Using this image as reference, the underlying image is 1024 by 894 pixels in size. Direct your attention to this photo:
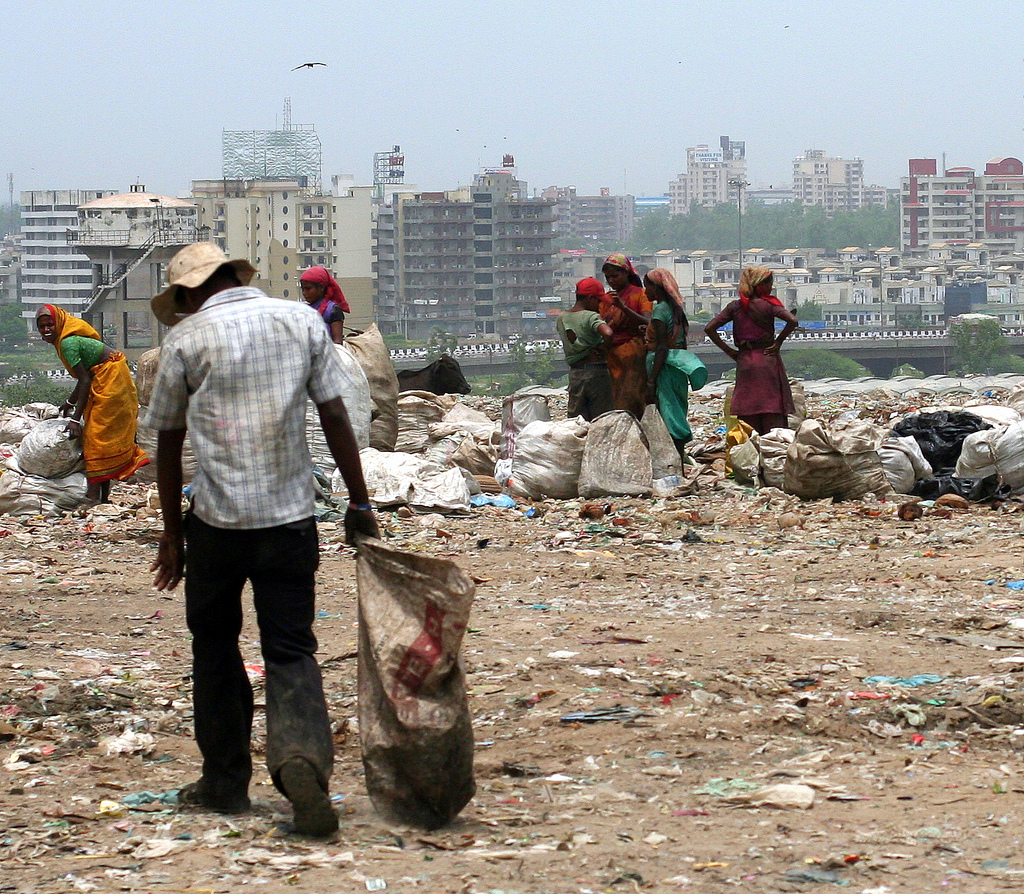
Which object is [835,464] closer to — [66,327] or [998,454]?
[998,454]

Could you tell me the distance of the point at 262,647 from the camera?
298cm

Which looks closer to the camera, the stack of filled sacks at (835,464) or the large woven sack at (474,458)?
the stack of filled sacks at (835,464)

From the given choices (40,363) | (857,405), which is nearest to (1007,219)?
(40,363)

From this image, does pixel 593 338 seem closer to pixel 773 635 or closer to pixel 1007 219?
pixel 773 635

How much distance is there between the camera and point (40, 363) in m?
69.5

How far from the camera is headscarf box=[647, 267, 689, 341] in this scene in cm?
833

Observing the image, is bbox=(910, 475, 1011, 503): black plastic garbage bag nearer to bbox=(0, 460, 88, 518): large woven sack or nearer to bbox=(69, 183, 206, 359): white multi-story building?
bbox=(0, 460, 88, 518): large woven sack

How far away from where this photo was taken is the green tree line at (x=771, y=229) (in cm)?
15700

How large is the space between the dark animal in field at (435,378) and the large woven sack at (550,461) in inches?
144

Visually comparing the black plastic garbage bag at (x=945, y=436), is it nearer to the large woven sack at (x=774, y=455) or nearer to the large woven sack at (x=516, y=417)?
the large woven sack at (x=774, y=455)

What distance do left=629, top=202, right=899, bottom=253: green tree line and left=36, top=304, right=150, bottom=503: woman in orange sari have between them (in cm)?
14816

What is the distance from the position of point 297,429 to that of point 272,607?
14.9 inches

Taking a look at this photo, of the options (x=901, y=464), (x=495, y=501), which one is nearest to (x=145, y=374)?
(x=495, y=501)

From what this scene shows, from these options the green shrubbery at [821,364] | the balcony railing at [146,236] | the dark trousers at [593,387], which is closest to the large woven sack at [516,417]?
the dark trousers at [593,387]
